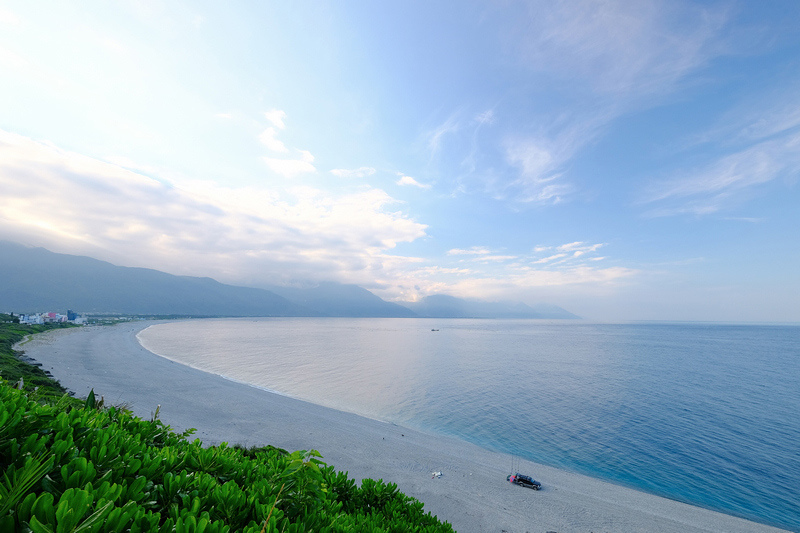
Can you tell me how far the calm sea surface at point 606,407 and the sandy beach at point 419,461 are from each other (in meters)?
3.24

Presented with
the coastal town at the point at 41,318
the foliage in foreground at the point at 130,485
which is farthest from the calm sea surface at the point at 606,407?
the coastal town at the point at 41,318

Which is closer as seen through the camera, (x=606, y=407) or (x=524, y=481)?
(x=524, y=481)

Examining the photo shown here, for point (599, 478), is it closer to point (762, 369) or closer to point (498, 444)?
point (498, 444)

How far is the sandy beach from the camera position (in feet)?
69.5

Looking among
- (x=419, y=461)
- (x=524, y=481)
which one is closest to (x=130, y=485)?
(x=524, y=481)

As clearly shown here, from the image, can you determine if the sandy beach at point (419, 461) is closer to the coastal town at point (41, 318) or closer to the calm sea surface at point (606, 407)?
the calm sea surface at point (606, 407)

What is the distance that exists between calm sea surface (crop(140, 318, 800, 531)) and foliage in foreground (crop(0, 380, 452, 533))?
3399 centimetres

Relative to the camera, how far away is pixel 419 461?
2808 cm

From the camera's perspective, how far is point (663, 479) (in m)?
27.9

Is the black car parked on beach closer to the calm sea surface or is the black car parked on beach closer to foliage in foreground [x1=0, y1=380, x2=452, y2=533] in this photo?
the calm sea surface

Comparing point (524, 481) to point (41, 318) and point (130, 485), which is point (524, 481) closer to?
point (130, 485)

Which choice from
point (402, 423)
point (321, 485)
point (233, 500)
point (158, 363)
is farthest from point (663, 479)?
point (158, 363)

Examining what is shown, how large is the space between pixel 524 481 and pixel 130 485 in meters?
29.1

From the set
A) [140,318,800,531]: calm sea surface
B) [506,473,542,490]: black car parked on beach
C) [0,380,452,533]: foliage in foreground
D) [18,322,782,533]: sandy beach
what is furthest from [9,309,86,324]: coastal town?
[0,380,452,533]: foliage in foreground
